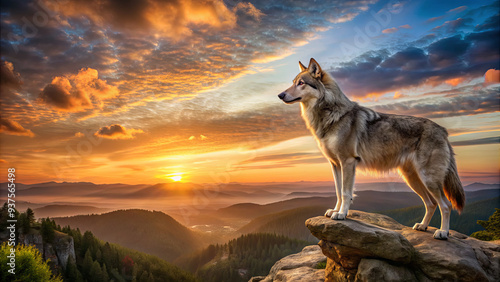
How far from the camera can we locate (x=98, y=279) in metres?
100

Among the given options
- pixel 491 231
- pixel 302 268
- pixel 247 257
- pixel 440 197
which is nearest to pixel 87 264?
pixel 247 257

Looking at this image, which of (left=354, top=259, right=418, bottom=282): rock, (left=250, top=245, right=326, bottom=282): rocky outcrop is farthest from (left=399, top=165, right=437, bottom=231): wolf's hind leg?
(left=250, top=245, right=326, bottom=282): rocky outcrop

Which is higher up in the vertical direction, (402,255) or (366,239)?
(366,239)

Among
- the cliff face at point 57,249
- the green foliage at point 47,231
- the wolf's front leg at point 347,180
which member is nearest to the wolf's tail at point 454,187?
the wolf's front leg at point 347,180

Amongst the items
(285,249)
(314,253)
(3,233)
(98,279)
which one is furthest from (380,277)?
(285,249)

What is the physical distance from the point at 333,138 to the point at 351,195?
203cm

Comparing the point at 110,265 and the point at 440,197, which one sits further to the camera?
the point at 110,265

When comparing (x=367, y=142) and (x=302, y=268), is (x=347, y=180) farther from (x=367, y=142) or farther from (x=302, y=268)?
(x=302, y=268)

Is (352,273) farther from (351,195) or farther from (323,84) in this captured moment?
(323,84)

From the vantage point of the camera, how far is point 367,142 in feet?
32.1

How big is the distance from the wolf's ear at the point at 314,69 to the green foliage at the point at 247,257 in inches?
6238

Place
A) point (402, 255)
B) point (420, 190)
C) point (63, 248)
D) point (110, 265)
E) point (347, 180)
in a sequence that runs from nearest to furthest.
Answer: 1. point (347, 180)
2. point (402, 255)
3. point (420, 190)
4. point (63, 248)
5. point (110, 265)

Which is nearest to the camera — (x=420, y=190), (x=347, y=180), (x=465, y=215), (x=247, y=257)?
(x=347, y=180)

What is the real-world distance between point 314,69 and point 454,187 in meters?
6.42
